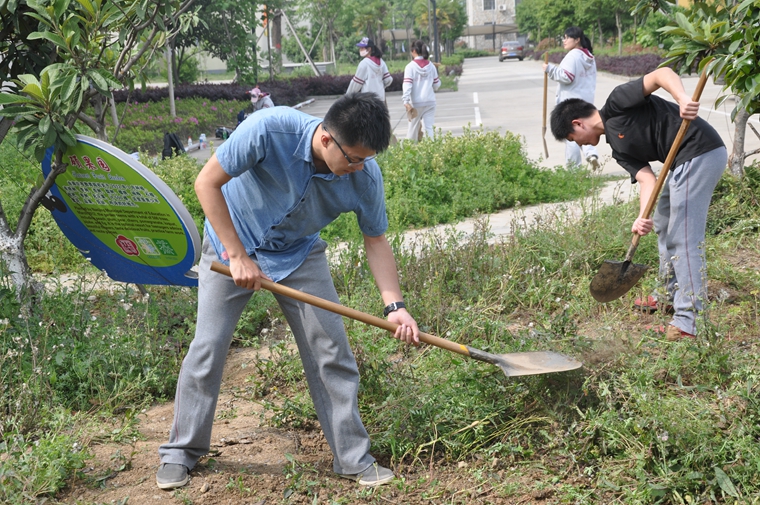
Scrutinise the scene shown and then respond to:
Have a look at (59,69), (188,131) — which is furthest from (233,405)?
(188,131)

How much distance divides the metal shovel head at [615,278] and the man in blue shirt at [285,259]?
1530mm

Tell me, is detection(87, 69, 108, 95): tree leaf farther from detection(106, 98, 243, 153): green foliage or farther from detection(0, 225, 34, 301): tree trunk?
detection(106, 98, 243, 153): green foliage

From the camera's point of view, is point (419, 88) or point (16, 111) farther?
point (419, 88)

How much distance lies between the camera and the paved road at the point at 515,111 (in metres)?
10.4

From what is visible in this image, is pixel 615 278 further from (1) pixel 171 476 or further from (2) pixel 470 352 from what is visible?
→ (1) pixel 171 476

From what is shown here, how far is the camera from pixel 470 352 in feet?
10.1

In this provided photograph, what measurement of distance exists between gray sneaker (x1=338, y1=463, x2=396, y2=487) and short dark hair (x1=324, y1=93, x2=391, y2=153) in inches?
50.2

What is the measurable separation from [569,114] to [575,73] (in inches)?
179

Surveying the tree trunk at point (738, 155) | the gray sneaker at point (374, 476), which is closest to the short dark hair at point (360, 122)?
the gray sneaker at point (374, 476)

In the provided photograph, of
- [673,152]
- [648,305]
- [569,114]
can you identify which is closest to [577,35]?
[569,114]

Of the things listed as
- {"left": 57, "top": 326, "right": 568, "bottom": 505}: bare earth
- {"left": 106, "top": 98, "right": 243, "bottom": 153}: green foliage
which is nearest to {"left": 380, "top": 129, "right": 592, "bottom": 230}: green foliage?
{"left": 57, "top": 326, "right": 568, "bottom": 505}: bare earth

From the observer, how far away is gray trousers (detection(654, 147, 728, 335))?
3.83 meters

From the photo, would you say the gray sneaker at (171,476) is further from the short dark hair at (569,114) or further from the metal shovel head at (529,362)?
the short dark hair at (569,114)

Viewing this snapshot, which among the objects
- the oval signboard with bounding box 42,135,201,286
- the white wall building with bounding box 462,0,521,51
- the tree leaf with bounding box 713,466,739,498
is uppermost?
the white wall building with bounding box 462,0,521,51
